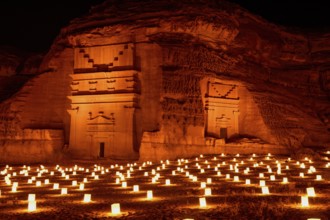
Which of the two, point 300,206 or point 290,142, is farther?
point 290,142

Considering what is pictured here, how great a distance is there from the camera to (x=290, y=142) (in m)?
27.7

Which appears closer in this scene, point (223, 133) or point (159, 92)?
point (159, 92)

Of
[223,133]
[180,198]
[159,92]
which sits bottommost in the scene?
[180,198]

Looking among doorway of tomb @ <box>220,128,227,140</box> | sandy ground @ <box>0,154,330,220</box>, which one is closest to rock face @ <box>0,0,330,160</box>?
doorway of tomb @ <box>220,128,227,140</box>

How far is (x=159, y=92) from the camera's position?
26453 millimetres

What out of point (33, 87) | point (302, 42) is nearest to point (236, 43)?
point (302, 42)

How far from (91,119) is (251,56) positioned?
13.7m

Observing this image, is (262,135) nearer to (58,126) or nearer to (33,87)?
(58,126)

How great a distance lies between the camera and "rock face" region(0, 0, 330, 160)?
26484 millimetres

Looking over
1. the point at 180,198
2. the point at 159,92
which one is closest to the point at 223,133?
the point at 159,92

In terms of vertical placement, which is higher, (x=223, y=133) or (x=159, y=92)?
(x=159, y=92)

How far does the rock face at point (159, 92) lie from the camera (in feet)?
86.9

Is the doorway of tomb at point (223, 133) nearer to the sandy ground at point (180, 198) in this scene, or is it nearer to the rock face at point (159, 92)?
the rock face at point (159, 92)

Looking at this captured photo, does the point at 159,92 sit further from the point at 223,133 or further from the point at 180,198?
the point at 180,198
